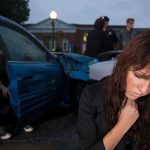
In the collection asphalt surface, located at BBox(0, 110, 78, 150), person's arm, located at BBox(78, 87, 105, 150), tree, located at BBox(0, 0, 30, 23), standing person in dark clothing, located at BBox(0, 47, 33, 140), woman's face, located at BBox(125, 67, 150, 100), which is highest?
woman's face, located at BBox(125, 67, 150, 100)

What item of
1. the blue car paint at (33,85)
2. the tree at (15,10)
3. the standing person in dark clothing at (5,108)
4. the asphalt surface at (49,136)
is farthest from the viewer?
the tree at (15,10)

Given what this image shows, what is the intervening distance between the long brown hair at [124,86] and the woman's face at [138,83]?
0.02 meters

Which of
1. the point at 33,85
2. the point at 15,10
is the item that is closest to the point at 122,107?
the point at 33,85

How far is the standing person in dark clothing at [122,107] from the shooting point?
217 cm

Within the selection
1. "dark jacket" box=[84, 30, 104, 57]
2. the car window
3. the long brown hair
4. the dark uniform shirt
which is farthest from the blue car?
the long brown hair

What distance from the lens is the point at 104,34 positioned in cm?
942

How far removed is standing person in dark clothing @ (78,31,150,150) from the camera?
217cm

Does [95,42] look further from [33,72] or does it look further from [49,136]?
[33,72]

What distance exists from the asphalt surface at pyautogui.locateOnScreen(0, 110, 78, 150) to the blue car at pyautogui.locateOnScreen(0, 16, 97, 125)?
0.28 meters

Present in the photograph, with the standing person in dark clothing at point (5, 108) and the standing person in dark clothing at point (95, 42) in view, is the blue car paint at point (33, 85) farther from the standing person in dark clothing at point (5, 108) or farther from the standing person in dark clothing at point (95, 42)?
the standing person in dark clothing at point (95, 42)

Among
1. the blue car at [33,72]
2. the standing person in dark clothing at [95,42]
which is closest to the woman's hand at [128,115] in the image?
the blue car at [33,72]

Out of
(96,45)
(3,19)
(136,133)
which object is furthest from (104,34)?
(136,133)

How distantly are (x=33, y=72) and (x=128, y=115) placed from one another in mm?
3948

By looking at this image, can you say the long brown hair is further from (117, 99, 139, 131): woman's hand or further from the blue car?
the blue car
